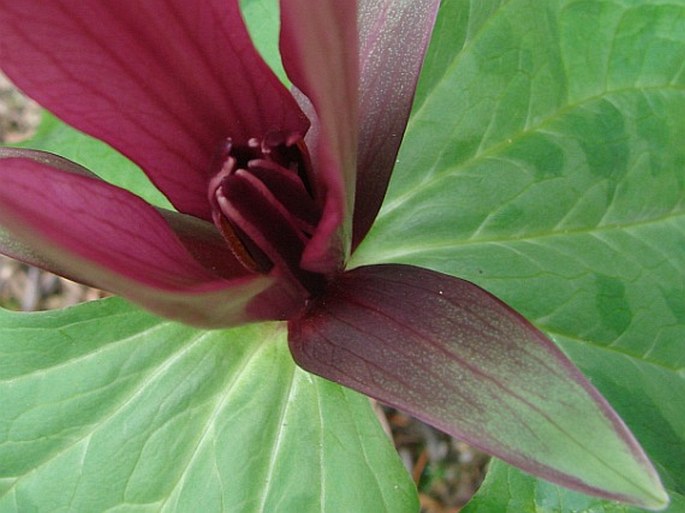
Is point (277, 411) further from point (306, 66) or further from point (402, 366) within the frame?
point (306, 66)

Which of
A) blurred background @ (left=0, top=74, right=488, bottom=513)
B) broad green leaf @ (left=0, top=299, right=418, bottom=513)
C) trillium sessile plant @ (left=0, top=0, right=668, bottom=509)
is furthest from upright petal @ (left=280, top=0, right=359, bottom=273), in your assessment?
blurred background @ (left=0, top=74, right=488, bottom=513)

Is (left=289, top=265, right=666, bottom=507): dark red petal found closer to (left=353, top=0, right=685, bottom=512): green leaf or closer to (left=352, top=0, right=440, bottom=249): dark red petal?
(left=352, top=0, right=440, bottom=249): dark red petal

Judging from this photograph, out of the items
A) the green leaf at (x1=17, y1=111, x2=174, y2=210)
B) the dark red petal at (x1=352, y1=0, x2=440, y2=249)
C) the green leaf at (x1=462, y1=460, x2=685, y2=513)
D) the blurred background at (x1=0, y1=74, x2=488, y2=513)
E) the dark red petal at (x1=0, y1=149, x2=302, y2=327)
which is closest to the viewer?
the dark red petal at (x1=0, y1=149, x2=302, y2=327)

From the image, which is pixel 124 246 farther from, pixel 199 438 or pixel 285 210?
pixel 199 438

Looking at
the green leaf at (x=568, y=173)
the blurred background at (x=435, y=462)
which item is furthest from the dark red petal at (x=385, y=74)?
the blurred background at (x=435, y=462)

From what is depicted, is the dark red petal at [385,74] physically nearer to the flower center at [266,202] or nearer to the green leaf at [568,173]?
the flower center at [266,202]

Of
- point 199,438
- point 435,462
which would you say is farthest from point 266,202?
point 435,462

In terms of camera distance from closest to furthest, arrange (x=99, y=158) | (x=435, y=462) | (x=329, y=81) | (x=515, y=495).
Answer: (x=329, y=81), (x=515, y=495), (x=99, y=158), (x=435, y=462)
